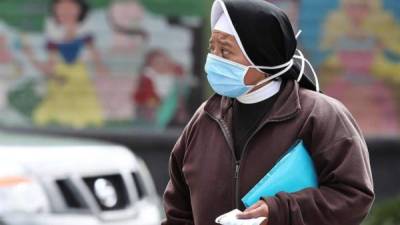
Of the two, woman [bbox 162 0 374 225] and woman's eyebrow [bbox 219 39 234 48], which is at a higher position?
woman's eyebrow [bbox 219 39 234 48]

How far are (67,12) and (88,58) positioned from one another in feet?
1.58

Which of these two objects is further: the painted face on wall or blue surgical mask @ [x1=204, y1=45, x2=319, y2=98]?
the painted face on wall

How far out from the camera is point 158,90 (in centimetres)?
1026

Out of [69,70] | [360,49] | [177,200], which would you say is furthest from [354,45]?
[177,200]

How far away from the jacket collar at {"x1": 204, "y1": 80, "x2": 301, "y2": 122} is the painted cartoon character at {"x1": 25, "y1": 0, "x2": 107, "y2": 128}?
23.0ft

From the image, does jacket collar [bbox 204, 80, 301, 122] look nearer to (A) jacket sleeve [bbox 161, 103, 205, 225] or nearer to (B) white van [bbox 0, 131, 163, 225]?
(A) jacket sleeve [bbox 161, 103, 205, 225]

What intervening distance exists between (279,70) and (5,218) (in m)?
2.80

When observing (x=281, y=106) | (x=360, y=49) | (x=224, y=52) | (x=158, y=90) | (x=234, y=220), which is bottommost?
(x=158, y=90)

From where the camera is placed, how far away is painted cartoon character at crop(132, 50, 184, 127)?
33.6ft

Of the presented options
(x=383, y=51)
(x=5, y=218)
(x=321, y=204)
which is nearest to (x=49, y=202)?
(x=5, y=218)

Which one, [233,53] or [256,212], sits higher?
[233,53]

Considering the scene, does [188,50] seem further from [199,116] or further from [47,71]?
[199,116]

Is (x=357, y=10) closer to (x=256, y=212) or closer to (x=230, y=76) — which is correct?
(x=230, y=76)

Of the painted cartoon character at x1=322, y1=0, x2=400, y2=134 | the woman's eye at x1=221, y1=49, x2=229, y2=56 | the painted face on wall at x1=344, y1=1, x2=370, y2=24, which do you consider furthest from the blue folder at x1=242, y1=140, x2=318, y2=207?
the painted face on wall at x1=344, y1=1, x2=370, y2=24
